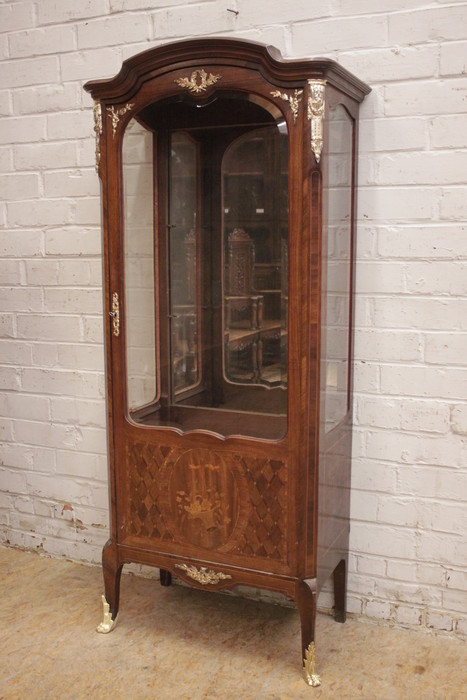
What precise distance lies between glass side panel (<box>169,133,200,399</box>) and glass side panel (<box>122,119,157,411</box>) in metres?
0.06

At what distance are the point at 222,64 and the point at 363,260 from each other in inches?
28.2

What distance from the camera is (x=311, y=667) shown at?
204 centimetres

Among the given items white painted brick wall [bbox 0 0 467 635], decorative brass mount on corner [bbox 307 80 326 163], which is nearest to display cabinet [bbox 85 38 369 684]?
decorative brass mount on corner [bbox 307 80 326 163]

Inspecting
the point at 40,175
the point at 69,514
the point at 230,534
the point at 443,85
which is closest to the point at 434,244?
the point at 443,85

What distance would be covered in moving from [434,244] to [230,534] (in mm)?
1024

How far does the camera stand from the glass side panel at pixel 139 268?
214 cm

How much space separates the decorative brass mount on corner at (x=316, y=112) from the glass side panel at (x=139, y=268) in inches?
21.8

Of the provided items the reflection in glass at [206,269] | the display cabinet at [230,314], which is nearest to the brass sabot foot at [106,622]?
the display cabinet at [230,314]

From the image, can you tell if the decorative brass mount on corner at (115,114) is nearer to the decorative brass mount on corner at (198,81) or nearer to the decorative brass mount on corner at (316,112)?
the decorative brass mount on corner at (198,81)

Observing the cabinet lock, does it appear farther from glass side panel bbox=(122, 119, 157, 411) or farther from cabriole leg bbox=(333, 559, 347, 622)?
cabriole leg bbox=(333, 559, 347, 622)

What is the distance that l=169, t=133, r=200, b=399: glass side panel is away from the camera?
2219 mm

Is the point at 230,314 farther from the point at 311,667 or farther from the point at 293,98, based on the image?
the point at 311,667

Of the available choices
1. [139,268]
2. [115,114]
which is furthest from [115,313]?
[115,114]

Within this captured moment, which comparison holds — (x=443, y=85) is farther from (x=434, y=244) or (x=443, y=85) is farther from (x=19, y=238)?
(x=19, y=238)
